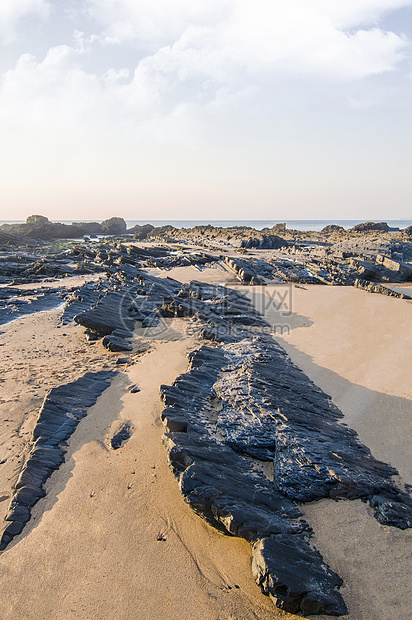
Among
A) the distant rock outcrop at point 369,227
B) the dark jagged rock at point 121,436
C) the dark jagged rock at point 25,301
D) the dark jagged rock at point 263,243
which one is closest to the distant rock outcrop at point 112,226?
the dark jagged rock at point 263,243

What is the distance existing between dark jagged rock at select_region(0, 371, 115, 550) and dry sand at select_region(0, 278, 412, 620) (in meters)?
0.19

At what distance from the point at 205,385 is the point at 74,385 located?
3.87 meters

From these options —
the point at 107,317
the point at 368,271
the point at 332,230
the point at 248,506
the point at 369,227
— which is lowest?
the point at 248,506

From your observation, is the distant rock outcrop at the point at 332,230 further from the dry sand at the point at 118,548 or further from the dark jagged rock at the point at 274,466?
Result: the dry sand at the point at 118,548

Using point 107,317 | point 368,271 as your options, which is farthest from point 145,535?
point 368,271

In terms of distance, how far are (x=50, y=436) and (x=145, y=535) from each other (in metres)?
3.44

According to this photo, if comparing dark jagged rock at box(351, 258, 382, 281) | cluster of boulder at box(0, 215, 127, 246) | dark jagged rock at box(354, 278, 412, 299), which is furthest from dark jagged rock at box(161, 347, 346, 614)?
cluster of boulder at box(0, 215, 127, 246)

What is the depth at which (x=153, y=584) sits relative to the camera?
4.49m

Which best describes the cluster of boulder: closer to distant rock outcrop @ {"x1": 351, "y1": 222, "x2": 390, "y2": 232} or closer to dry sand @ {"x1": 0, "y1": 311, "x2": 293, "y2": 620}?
dry sand @ {"x1": 0, "y1": 311, "x2": 293, "y2": 620}

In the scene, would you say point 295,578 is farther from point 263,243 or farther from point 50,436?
point 263,243

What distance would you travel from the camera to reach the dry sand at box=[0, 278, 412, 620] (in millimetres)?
4258

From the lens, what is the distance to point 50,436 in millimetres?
7352

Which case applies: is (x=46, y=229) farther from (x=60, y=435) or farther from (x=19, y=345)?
(x=60, y=435)

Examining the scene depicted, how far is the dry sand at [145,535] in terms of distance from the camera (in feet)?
14.0
